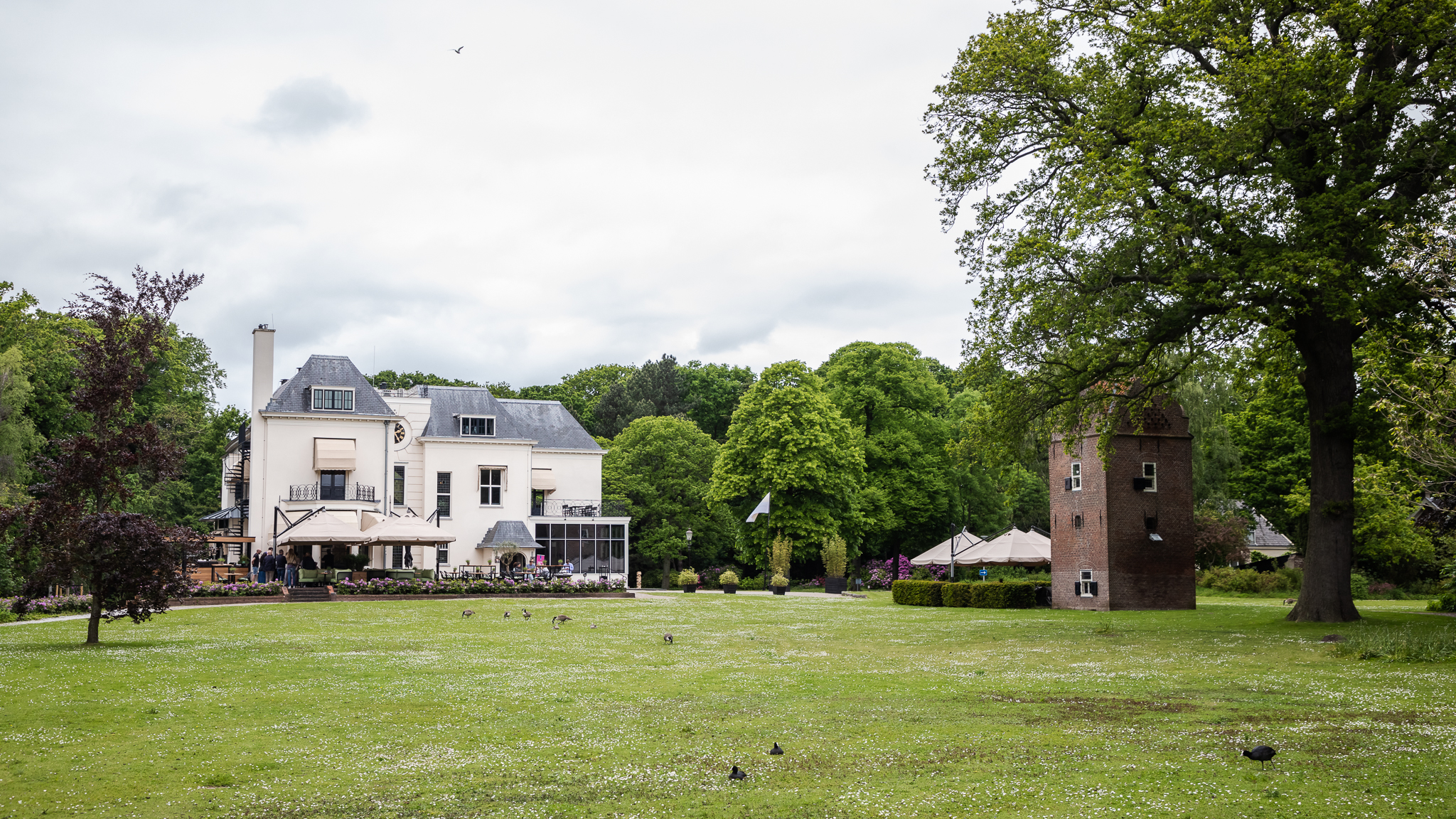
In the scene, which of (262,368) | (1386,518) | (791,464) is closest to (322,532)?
(262,368)

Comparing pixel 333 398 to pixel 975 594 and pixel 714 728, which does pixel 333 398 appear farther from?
pixel 714 728

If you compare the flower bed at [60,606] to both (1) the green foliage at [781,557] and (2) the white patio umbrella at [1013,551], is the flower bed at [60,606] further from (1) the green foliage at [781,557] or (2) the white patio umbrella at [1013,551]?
(2) the white patio umbrella at [1013,551]

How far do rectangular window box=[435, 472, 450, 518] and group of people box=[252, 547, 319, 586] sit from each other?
7980 millimetres

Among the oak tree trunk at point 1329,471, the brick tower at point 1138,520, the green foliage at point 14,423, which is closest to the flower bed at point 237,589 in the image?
the green foliage at point 14,423

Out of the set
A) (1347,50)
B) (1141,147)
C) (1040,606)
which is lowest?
(1040,606)

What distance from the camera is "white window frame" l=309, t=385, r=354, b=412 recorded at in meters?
49.2

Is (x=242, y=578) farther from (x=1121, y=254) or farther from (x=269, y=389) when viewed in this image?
(x=1121, y=254)

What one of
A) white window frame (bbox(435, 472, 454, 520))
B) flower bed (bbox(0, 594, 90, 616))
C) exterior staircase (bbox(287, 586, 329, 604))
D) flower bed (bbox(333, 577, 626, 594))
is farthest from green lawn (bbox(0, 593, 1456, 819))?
white window frame (bbox(435, 472, 454, 520))

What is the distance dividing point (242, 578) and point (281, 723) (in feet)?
114

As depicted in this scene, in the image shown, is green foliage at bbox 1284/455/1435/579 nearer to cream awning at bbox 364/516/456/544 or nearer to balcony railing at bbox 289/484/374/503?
cream awning at bbox 364/516/456/544

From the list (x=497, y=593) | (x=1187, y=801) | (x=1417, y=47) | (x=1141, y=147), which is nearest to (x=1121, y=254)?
(x=1141, y=147)

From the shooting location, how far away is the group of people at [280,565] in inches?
1565

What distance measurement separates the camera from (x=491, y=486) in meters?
53.9

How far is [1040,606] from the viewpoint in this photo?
1442 inches
